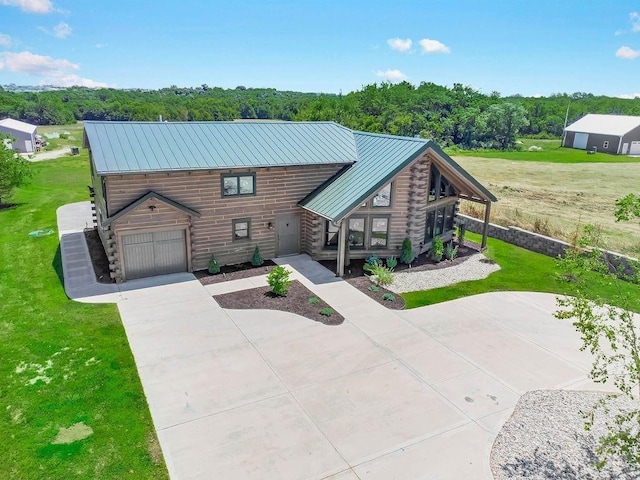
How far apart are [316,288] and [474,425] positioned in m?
8.97

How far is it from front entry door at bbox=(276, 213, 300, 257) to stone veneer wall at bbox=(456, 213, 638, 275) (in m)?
10.9

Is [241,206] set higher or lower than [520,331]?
higher

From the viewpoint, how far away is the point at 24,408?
1099cm

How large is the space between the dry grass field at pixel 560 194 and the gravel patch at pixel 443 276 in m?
5.84

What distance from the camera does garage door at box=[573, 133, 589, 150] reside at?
264 feet

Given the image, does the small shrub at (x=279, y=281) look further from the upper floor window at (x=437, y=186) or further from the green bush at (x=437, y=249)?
the upper floor window at (x=437, y=186)

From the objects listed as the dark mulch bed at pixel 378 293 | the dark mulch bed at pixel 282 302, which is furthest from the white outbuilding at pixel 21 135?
the dark mulch bed at pixel 378 293

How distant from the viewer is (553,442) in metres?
10.2

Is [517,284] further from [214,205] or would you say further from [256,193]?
[214,205]

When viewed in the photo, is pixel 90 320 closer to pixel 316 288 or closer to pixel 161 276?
pixel 161 276

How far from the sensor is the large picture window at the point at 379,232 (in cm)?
2123

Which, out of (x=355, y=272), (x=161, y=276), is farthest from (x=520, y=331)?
(x=161, y=276)

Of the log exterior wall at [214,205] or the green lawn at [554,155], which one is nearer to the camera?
the log exterior wall at [214,205]

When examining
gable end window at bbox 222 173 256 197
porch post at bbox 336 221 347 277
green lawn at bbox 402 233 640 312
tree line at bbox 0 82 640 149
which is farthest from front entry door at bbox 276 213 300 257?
tree line at bbox 0 82 640 149
